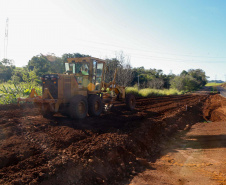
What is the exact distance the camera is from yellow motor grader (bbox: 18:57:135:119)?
24.2 ft

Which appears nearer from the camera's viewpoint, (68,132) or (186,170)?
(186,170)

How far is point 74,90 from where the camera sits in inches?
322

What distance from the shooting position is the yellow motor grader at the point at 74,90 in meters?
7.39

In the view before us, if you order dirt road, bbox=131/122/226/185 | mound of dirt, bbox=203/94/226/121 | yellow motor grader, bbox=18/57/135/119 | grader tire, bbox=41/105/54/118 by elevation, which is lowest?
dirt road, bbox=131/122/226/185

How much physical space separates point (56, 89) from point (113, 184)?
492 cm

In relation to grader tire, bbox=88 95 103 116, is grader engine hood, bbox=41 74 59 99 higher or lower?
higher

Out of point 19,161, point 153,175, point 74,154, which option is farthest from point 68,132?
point 153,175

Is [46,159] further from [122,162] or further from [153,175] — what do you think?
[153,175]

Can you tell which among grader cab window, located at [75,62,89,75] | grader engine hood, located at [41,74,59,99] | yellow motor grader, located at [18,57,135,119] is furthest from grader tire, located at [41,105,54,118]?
grader cab window, located at [75,62,89,75]

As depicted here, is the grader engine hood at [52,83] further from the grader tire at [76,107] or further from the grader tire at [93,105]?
the grader tire at [93,105]

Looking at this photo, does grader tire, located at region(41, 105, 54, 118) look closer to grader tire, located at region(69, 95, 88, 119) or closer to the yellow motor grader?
the yellow motor grader

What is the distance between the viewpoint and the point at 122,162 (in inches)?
176

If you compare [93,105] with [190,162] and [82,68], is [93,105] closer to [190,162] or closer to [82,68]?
[82,68]

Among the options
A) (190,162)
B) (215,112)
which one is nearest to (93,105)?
→ (190,162)
